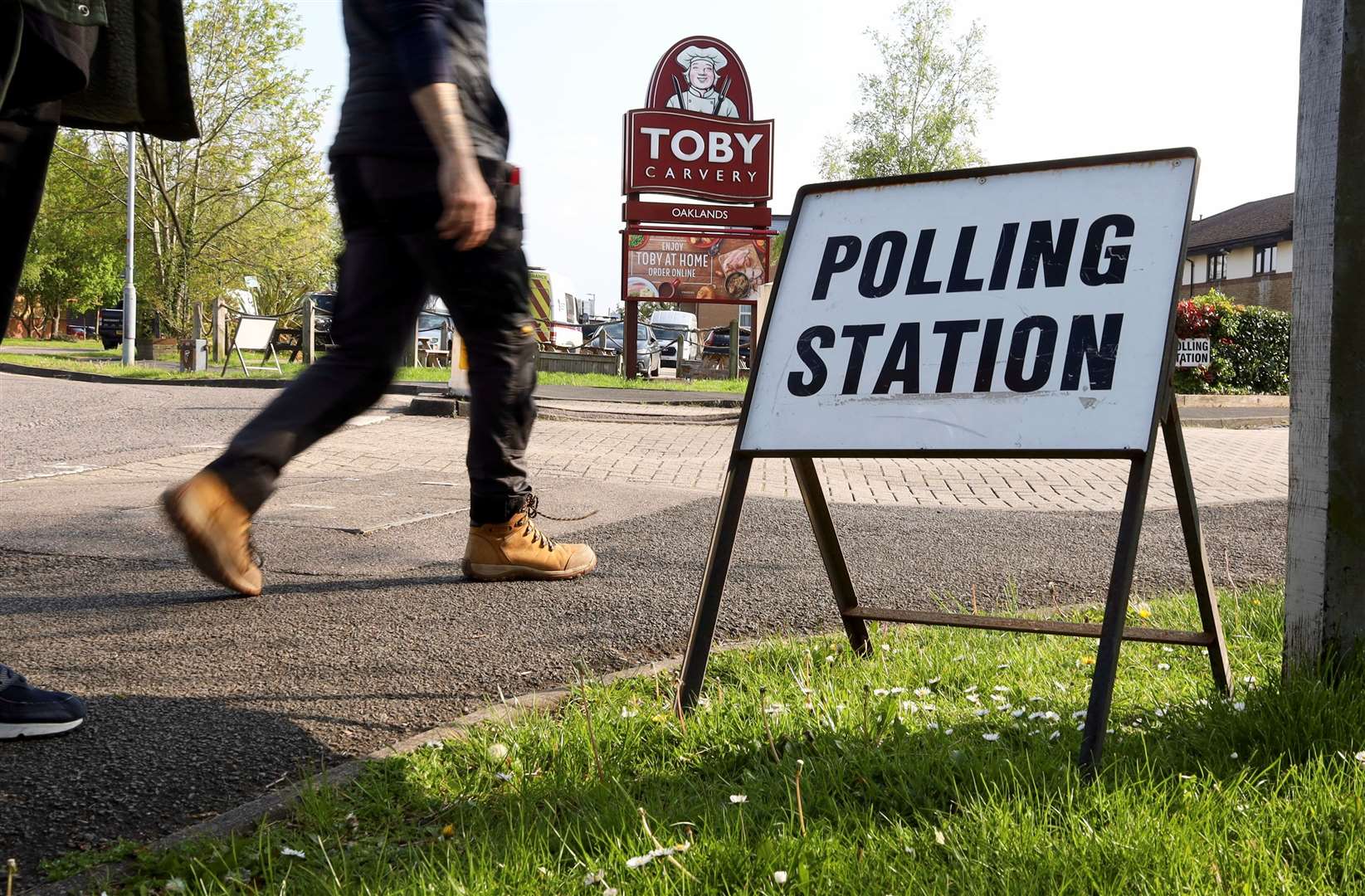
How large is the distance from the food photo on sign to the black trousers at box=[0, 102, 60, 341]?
2421 cm

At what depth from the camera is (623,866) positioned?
181 cm

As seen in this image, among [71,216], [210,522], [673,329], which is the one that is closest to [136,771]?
[210,522]

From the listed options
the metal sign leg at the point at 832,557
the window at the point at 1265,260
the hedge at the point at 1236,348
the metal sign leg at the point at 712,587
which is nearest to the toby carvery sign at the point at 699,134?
the hedge at the point at 1236,348

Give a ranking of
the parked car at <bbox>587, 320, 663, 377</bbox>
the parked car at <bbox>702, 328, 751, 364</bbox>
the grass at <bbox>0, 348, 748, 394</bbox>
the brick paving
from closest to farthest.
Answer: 1. the brick paving
2. the grass at <bbox>0, 348, 748, 394</bbox>
3. the parked car at <bbox>587, 320, 663, 377</bbox>
4. the parked car at <bbox>702, 328, 751, 364</bbox>

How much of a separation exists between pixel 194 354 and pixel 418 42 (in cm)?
2043

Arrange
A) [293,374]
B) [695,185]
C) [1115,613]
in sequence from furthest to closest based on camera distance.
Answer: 1. [695,185]
2. [293,374]
3. [1115,613]

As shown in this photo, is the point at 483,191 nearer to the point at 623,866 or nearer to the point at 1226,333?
the point at 623,866

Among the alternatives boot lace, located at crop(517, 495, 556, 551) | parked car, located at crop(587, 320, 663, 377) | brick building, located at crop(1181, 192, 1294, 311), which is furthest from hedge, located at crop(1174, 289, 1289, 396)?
brick building, located at crop(1181, 192, 1294, 311)

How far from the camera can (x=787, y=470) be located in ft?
28.4

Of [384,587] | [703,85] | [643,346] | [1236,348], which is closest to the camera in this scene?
[384,587]

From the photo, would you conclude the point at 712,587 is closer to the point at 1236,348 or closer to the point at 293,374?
the point at 293,374

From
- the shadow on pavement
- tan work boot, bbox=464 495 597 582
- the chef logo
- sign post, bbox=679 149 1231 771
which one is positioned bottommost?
the shadow on pavement

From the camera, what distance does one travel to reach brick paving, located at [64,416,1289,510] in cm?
727

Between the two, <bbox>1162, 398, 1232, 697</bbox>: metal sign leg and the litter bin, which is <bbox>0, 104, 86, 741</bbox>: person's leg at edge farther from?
the litter bin
